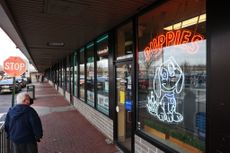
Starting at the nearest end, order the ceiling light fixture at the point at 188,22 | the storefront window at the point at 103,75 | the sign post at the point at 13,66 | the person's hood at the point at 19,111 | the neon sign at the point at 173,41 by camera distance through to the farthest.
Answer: the ceiling light fixture at the point at 188,22 < the neon sign at the point at 173,41 < the person's hood at the point at 19,111 < the sign post at the point at 13,66 < the storefront window at the point at 103,75

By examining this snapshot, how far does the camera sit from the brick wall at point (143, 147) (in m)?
3.85

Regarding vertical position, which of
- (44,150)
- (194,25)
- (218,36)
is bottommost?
(44,150)

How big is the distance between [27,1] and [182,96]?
3.02 m

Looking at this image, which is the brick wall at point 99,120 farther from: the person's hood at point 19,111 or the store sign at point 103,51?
the person's hood at point 19,111

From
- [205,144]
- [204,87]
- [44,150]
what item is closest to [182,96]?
[204,87]

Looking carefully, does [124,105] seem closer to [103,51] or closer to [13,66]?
[103,51]

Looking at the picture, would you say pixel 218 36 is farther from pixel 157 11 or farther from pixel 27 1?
pixel 27 1

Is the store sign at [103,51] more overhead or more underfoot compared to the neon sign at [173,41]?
more overhead

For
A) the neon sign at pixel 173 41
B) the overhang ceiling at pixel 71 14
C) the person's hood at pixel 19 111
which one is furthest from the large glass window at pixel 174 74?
the person's hood at pixel 19 111

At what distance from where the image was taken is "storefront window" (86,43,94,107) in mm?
7949

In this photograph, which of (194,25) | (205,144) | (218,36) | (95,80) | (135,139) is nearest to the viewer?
(218,36)

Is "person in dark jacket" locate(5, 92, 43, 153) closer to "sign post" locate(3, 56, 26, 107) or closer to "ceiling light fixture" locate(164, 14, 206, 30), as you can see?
"sign post" locate(3, 56, 26, 107)

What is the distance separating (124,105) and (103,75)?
5.90 feet

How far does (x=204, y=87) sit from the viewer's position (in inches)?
110
